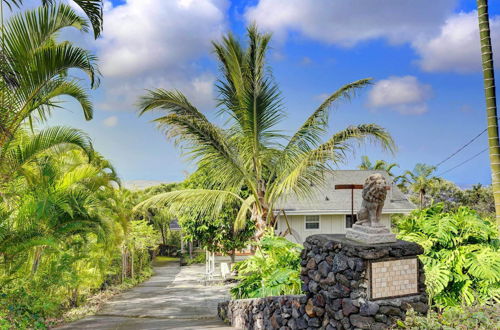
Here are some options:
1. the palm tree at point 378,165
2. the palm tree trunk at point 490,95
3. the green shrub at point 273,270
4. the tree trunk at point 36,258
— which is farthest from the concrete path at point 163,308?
the palm tree at point 378,165

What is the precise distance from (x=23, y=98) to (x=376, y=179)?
20.4ft

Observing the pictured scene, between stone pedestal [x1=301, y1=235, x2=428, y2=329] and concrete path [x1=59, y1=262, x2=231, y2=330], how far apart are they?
4287mm

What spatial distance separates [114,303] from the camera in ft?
47.4

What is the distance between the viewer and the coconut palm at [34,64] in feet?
23.2

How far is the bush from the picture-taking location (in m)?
4.68

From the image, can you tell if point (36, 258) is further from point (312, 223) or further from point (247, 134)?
point (312, 223)

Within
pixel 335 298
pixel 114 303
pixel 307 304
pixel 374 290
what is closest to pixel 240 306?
pixel 307 304

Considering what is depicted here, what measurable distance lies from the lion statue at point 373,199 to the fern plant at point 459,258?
5.95ft

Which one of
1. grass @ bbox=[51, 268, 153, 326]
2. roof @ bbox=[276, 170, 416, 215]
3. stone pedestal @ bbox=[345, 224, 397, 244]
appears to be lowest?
grass @ bbox=[51, 268, 153, 326]

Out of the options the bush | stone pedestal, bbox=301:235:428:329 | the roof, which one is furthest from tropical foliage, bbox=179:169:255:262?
the bush

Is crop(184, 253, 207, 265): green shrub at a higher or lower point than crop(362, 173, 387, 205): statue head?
lower

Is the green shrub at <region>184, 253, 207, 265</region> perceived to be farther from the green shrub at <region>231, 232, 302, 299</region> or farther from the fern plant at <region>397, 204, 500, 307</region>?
the fern plant at <region>397, 204, 500, 307</region>

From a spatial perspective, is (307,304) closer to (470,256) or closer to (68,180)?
(470,256)

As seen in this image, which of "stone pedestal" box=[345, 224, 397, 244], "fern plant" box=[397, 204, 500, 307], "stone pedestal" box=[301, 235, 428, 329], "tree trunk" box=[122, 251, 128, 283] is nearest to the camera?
"stone pedestal" box=[301, 235, 428, 329]
